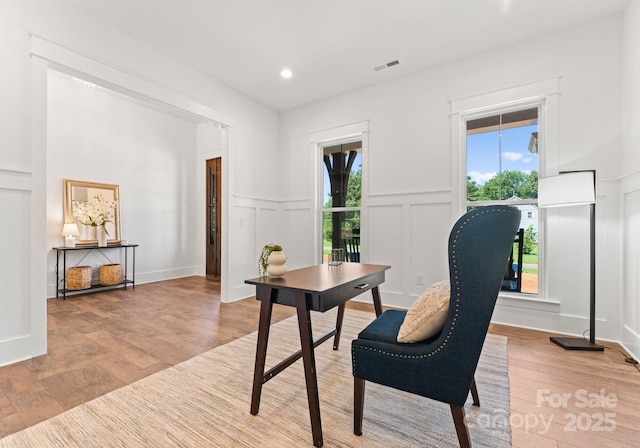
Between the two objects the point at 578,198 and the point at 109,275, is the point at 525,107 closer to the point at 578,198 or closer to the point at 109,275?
the point at 578,198

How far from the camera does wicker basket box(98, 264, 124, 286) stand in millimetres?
4648

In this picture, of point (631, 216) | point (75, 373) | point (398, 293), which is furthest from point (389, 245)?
point (75, 373)

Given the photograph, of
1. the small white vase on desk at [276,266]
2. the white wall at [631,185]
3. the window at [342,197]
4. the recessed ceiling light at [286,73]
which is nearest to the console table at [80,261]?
the window at [342,197]

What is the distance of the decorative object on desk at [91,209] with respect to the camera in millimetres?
4449

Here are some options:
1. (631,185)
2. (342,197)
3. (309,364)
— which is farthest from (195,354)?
(631,185)

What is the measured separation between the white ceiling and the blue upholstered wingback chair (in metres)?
2.42

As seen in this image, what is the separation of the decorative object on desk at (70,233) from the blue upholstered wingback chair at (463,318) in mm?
5010

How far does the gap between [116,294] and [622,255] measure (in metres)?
6.22

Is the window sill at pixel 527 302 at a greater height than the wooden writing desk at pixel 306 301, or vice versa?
the wooden writing desk at pixel 306 301

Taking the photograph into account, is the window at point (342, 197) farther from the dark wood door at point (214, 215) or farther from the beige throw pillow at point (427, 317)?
the beige throw pillow at point (427, 317)

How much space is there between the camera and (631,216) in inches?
97.3

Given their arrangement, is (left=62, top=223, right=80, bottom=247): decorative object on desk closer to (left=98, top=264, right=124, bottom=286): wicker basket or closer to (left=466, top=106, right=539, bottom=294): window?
(left=98, top=264, right=124, bottom=286): wicker basket

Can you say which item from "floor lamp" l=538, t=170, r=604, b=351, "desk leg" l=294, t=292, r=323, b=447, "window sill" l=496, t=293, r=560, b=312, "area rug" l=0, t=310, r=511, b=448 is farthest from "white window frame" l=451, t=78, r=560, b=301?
"desk leg" l=294, t=292, r=323, b=447

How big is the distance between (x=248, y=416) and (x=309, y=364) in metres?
0.52
